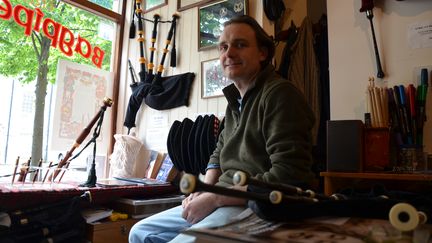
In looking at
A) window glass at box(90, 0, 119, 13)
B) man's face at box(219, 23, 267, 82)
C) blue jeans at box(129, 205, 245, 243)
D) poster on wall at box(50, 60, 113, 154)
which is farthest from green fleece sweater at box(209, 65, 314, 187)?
window glass at box(90, 0, 119, 13)

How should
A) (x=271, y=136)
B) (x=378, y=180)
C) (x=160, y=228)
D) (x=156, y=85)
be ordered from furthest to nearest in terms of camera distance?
(x=156, y=85) < (x=378, y=180) < (x=160, y=228) < (x=271, y=136)

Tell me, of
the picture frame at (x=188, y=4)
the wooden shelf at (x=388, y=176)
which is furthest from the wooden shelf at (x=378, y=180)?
the picture frame at (x=188, y=4)

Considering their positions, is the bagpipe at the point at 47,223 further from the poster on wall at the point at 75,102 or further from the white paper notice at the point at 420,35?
the white paper notice at the point at 420,35

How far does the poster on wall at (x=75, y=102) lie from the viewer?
2137mm

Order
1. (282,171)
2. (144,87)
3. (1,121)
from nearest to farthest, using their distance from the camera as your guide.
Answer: (282,171)
(1,121)
(144,87)

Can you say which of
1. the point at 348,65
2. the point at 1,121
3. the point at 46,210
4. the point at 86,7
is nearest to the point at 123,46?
the point at 86,7

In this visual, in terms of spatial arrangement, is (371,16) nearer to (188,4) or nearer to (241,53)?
(241,53)

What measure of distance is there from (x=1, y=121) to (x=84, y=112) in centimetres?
48

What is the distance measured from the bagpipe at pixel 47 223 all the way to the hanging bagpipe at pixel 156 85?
0.85m

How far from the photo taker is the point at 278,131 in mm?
893

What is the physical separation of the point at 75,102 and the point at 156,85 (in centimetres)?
57

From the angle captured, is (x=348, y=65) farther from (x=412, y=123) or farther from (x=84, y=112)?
(x=84, y=112)

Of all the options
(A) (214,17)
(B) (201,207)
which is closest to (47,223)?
(B) (201,207)

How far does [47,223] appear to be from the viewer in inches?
52.6
